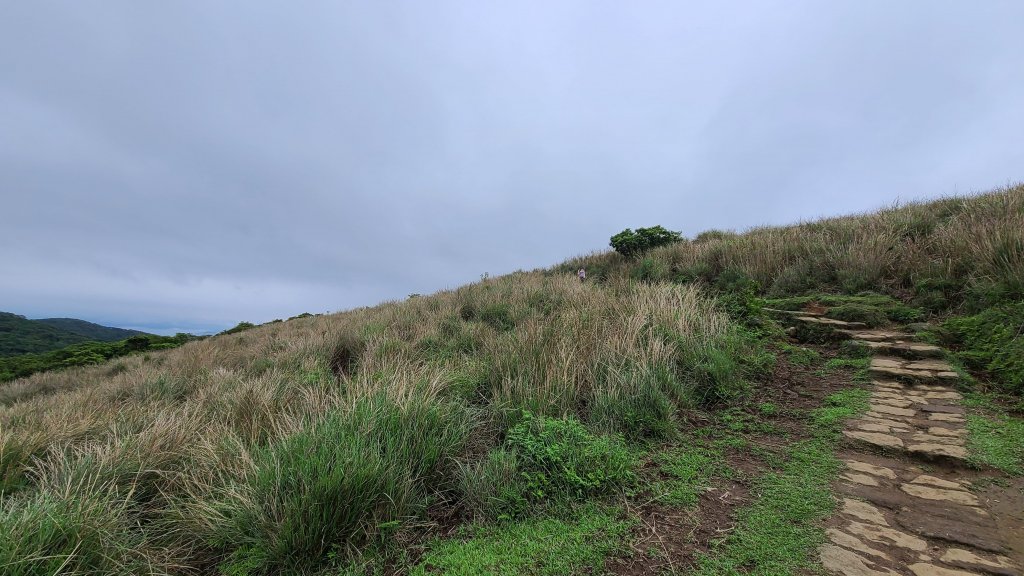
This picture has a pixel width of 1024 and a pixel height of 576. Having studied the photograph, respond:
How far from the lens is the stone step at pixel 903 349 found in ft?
13.8

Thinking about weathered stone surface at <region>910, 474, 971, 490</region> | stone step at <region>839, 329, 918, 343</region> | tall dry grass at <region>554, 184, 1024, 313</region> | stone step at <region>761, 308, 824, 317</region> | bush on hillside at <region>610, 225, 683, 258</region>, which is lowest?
weathered stone surface at <region>910, 474, 971, 490</region>

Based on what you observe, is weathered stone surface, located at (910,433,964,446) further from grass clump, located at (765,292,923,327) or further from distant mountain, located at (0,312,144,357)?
distant mountain, located at (0,312,144,357)

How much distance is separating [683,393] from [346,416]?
9.74 ft

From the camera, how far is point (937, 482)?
7.88 ft

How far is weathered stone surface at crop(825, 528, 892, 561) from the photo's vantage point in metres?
1.81

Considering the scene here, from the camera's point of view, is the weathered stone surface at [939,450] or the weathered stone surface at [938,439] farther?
the weathered stone surface at [938,439]

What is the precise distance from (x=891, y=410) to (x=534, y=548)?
11.5 feet

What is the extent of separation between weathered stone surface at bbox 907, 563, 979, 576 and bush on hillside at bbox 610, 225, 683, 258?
10.6m

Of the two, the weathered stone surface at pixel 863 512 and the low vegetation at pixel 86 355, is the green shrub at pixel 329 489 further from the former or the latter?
the low vegetation at pixel 86 355

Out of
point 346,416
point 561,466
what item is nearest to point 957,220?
point 561,466

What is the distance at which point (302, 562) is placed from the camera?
6.32ft

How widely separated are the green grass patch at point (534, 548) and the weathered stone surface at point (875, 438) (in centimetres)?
221

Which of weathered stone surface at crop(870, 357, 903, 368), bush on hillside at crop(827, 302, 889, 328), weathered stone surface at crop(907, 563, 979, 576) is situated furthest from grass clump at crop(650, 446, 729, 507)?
bush on hillside at crop(827, 302, 889, 328)

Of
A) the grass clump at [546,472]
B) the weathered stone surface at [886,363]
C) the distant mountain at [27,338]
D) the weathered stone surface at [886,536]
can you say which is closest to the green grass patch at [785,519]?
the weathered stone surface at [886,536]
